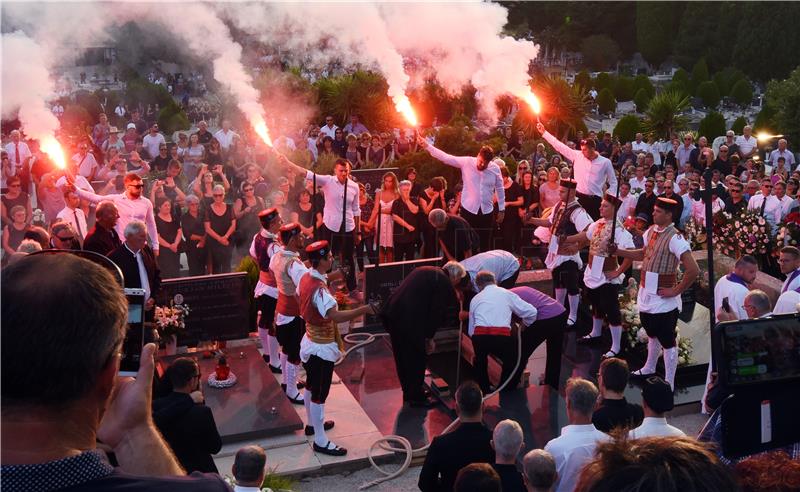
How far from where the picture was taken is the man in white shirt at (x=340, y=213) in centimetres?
1305

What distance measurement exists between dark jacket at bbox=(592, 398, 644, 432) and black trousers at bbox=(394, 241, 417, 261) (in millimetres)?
7548

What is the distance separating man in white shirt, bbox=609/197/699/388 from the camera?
986 cm

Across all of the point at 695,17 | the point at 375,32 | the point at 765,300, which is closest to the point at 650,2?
the point at 695,17

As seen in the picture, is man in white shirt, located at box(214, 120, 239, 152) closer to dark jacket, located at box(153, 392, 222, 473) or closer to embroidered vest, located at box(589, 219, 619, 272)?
embroidered vest, located at box(589, 219, 619, 272)

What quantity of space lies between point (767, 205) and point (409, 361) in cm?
747

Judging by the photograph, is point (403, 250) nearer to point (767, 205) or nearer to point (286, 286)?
point (286, 286)

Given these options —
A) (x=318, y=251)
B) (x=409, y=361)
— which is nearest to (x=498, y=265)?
(x=409, y=361)

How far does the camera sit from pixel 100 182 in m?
15.0

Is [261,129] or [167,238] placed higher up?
[261,129]

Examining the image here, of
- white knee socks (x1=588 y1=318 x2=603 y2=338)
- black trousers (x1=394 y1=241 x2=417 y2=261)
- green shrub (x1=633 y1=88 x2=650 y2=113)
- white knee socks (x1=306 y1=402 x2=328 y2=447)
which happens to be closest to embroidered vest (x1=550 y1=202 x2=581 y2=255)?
white knee socks (x1=588 y1=318 x2=603 y2=338)

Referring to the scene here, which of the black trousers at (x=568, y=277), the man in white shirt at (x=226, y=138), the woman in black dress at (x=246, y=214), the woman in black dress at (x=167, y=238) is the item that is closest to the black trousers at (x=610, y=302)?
the black trousers at (x=568, y=277)

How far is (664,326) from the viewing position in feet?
33.0

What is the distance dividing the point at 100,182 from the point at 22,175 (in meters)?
1.31

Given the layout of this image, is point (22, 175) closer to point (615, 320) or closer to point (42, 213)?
point (42, 213)
